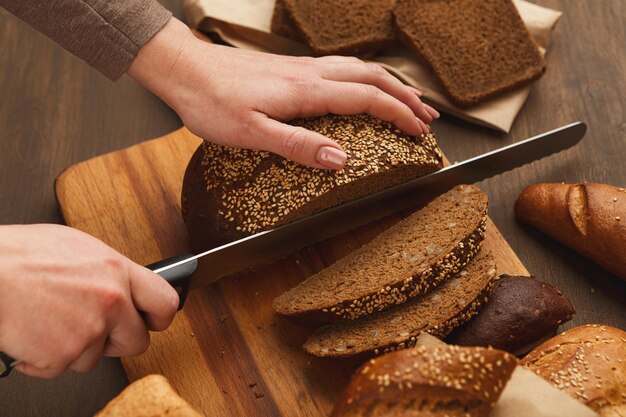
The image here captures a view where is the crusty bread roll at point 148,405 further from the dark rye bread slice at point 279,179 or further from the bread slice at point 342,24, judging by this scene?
the bread slice at point 342,24

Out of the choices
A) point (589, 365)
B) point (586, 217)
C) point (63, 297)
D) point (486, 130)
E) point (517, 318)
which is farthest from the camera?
point (486, 130)

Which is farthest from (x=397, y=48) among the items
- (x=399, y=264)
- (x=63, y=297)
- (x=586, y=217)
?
(x=63, y=297)

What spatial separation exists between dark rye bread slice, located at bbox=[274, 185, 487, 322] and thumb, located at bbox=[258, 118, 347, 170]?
16.8 inches

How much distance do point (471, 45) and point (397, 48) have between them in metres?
0.41

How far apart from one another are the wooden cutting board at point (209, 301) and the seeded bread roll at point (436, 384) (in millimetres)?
473

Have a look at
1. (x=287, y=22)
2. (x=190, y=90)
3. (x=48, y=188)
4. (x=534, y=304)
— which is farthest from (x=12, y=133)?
(x=534, y=304)

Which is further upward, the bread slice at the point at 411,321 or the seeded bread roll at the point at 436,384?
the seeded bread roll at the point at 436,384

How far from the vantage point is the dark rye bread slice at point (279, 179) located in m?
2.63

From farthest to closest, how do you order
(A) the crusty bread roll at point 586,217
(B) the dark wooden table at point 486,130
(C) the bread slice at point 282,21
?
1. (C) the bread slice at point 282,21
2. (B) the dark wooden table at point 486,130
3. (A) the crusty bread roll at point 586,217

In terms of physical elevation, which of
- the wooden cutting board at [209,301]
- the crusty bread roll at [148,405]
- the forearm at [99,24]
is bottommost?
the wooden cutting board at [209,301]

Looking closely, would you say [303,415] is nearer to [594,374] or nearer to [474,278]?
[474,278]

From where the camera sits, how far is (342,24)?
354 centimetres

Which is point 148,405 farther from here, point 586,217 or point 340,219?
point 586,217

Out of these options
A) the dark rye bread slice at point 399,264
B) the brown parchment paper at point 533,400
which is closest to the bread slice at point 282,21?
the dark rye bread slice at point 399,264
